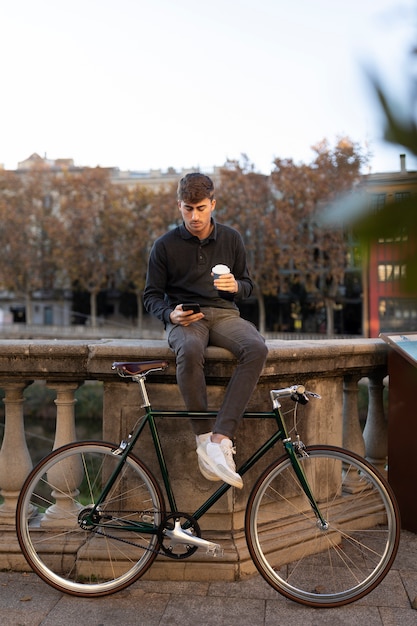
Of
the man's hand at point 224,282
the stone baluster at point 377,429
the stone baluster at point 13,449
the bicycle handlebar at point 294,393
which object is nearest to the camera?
the bicycle handlebar at point 294,393

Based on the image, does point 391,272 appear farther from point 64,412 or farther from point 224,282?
point 64,412

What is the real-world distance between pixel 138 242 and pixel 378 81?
4772 cm

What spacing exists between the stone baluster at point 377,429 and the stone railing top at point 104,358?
806 mm

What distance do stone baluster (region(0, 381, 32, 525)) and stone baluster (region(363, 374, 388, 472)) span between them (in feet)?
6.82

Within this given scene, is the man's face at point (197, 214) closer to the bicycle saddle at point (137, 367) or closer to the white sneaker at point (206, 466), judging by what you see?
the bicycle saddle at point (137, 367)

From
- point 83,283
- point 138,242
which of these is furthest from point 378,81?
point 83,283

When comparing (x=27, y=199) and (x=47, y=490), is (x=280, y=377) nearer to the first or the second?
(x=47, y=490)

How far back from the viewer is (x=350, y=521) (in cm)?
390

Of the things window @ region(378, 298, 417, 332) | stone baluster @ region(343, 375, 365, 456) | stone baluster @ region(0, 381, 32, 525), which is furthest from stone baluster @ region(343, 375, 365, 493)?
window @ region(378, 298, 417, 332)

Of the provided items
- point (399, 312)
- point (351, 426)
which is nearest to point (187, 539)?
point (351, 426)

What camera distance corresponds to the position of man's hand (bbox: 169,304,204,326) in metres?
3.20

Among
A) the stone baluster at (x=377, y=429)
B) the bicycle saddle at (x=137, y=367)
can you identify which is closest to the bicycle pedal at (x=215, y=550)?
the bicycle saddle at (x=137, y=367)

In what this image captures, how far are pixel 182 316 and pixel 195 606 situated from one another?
4.20 ft

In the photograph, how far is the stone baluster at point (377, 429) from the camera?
4301 mm
